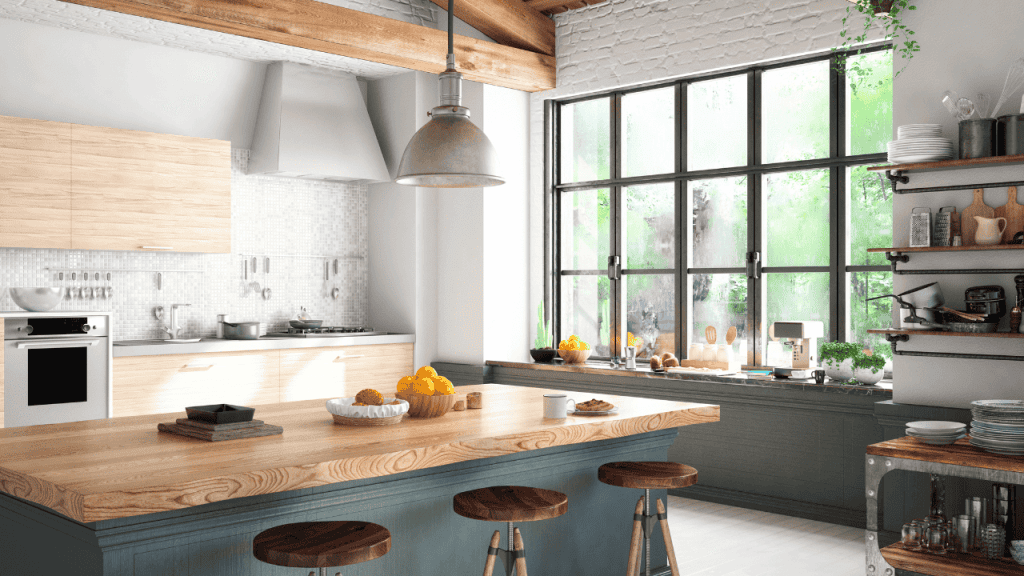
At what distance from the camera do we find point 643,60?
6.35m

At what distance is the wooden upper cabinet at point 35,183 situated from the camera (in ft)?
17.7

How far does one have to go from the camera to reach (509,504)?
2.94 m

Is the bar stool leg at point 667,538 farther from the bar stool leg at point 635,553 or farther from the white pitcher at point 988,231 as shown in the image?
the white pitcher at point 988,231

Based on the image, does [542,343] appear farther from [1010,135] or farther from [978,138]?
[1010,135]

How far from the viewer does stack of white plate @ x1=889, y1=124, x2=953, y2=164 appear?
422 cm

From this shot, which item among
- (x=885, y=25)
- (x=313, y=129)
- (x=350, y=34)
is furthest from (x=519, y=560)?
(x=313, y=129)

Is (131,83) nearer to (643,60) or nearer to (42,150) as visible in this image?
(42,150)

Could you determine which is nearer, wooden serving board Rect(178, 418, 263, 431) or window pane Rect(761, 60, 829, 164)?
wooden serving board Rect(178, 418, 263, 431)

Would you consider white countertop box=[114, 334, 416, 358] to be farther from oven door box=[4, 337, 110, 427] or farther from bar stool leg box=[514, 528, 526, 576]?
bar stool leg box=[514, 528, 526, 576]

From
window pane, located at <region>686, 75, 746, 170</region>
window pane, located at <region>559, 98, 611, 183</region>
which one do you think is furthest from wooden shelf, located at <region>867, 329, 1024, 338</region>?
window pane, located at <region>559, 98, 611, 183</region>

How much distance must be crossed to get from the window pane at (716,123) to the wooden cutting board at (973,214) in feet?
6.21

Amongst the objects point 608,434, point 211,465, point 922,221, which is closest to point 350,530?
point 211,465

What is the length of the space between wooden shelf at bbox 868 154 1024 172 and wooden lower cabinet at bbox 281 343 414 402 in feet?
12.0

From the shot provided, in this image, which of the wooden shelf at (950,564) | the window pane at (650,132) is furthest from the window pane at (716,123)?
the wooden shelf at (950,564)
